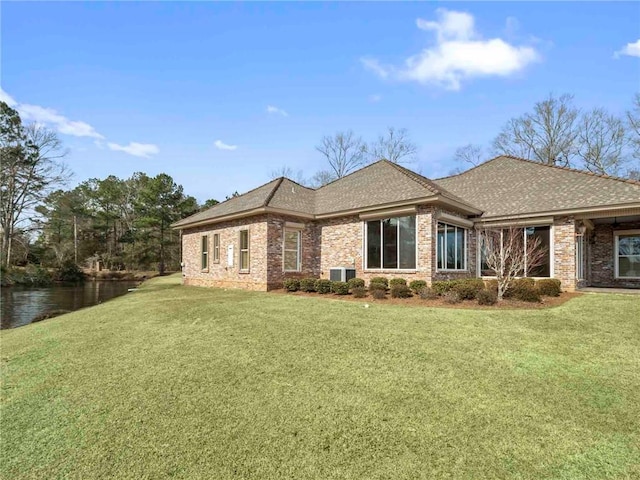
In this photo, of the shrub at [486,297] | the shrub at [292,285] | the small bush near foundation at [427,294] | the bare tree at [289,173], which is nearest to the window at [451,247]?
the small bush near foundation at [427,294]

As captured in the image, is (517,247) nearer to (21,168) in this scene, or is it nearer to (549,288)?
(549,288)

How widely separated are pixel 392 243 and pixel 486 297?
14.4 ft

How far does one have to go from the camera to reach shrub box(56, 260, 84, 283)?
3250 centimetres

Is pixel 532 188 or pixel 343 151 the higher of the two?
pixel 343 151

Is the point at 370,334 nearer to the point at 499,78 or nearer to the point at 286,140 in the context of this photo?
the point at 499,78

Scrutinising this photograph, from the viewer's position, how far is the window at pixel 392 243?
482 inches

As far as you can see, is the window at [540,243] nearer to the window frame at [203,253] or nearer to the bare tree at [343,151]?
the window frame at [203,253]

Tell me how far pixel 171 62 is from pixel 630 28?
16309 mm

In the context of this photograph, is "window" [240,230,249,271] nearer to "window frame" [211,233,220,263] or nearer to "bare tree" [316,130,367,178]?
"window frame" [211,233,220,263]

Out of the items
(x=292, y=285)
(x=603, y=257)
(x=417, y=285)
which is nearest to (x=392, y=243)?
(x=417, y=285)

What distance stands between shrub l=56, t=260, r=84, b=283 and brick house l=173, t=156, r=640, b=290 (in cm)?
2403

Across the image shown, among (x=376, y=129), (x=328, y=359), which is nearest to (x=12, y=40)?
(x=328, y=359)

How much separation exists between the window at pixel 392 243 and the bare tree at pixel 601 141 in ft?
79.5

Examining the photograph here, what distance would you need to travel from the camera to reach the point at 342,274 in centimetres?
1323
